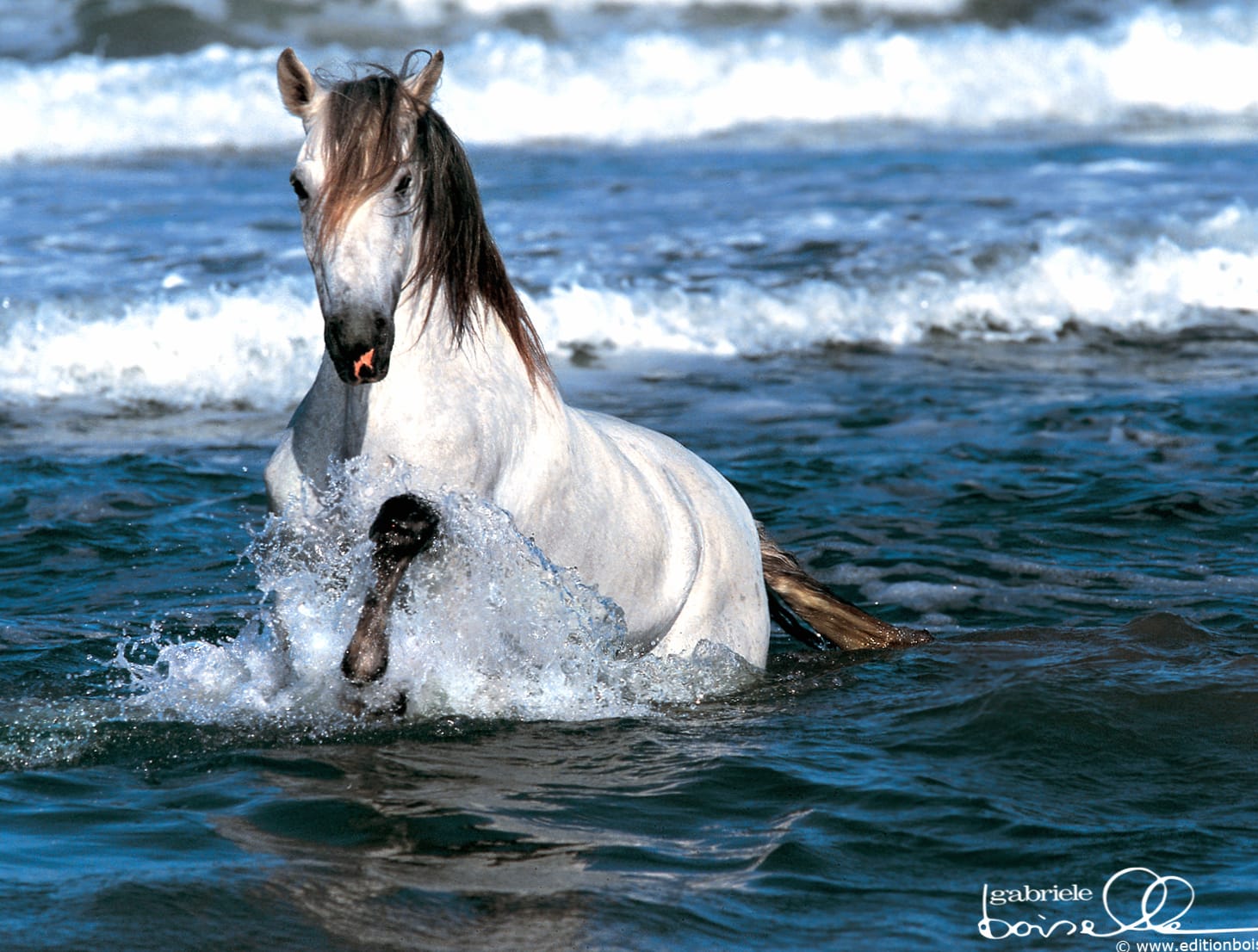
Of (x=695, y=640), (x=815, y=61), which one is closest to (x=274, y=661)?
(x=695, y=640)

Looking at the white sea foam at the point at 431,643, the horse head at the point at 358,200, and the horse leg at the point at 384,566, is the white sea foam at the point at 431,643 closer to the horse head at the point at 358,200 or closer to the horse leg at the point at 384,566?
the horse leg at the point at 384,566

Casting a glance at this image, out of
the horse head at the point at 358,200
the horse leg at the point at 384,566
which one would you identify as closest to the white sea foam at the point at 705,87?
the horse head at the point at 358,200

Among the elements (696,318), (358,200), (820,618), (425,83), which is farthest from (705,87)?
(358,200)

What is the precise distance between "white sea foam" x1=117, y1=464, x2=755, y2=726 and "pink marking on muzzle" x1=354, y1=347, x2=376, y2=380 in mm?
325

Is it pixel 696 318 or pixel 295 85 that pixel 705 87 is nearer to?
pixel 696 318

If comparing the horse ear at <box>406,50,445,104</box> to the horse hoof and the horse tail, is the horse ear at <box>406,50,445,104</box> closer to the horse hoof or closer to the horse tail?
the horse hoof

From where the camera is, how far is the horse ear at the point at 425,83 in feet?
12.8

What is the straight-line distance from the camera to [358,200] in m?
3.63

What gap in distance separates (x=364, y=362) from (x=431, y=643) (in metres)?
0.82

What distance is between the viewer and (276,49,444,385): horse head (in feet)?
11.7

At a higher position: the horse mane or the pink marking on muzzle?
the horse mane
